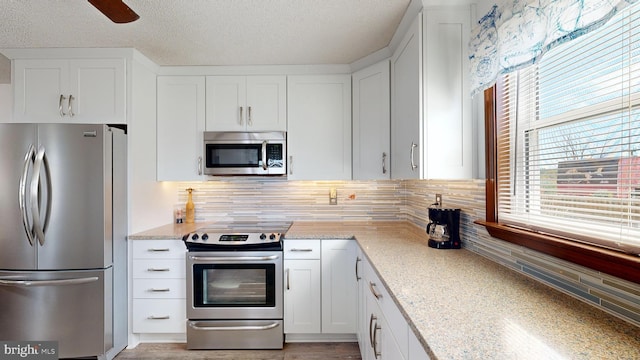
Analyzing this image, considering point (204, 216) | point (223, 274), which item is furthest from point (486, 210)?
point (204, 216)

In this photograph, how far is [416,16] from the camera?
167cm

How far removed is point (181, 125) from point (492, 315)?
2.59 metres

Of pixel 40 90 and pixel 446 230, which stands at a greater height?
pixel 40 90

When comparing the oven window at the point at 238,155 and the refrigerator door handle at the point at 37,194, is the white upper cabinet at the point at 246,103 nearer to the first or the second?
the oven window at the point at 238,155

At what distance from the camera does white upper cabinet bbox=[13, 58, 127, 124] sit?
2.21m

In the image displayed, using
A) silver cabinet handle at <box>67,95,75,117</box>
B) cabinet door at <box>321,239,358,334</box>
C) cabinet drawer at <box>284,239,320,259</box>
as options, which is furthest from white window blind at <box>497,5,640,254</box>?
silver cabinet handle at <box>67,95,75,117</box>

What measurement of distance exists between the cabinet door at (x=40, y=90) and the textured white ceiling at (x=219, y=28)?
0.15 metres

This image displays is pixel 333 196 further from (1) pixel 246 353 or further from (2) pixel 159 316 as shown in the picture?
(2) pixel 159 316

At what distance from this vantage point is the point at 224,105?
257 cm

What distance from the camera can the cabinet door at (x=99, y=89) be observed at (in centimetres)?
221

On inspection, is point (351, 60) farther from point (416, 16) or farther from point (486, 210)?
point (486, 210)

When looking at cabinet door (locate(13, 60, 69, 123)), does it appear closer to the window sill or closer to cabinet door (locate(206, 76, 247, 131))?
cabinet door (locate(206, 76, 247, 131))

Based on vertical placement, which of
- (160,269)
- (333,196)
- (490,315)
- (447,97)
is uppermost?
(447,97)

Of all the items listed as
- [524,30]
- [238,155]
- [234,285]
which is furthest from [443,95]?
[234,285]
